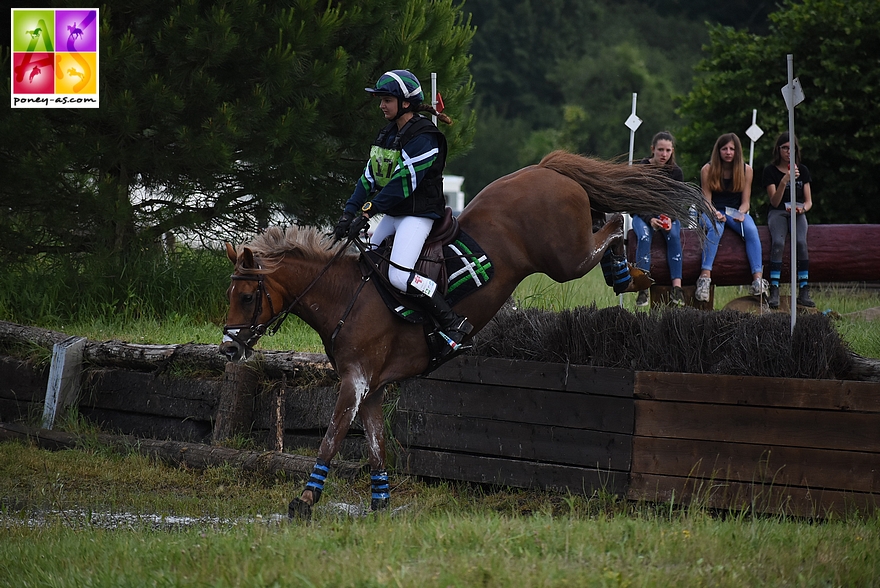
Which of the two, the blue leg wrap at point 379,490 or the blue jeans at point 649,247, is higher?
the blue jeans at point 649,247

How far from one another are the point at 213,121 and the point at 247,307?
505 cm

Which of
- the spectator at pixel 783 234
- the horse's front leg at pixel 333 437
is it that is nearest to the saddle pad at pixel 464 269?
the horse's front leg at pixel 333 437

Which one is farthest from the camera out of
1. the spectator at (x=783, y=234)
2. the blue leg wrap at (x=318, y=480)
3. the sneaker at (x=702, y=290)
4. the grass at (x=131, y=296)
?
the grass at (x=131, y=296)

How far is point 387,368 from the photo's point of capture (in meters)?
6.68

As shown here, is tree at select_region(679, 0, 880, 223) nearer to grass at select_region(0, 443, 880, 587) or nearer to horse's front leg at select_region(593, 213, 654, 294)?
horse's front leg at select_region(593, 213, 654, 294)

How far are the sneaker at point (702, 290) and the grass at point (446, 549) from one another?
2.86 m

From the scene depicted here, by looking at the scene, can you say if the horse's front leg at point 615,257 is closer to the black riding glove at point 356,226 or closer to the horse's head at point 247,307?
the black riding glove at point 356,226

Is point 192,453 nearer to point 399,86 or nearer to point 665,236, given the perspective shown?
point 399,86

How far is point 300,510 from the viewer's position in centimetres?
613

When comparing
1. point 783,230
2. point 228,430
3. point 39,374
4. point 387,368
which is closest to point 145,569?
point 387,368

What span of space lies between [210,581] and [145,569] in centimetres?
47

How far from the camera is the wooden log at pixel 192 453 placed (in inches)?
310

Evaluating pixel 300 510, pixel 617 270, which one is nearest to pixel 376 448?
pixel 300 510

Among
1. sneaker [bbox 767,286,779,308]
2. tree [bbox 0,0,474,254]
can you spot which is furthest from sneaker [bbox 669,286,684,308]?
tree [bbox 0,0,474,254]
